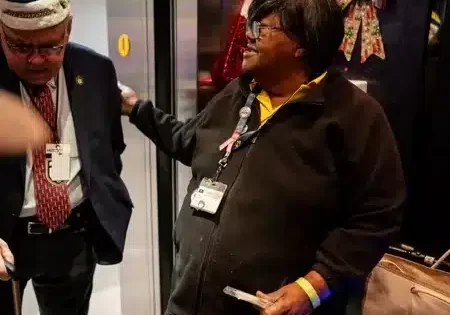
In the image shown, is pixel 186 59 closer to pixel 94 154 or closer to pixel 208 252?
pixel 94 154

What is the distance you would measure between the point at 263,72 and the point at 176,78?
2.26ft

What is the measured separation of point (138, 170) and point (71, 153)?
57 cm

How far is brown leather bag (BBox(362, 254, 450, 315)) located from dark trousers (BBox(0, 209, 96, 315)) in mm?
768

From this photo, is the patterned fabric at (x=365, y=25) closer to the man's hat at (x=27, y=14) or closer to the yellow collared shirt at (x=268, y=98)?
the yellow collared shirt at (x=268, y=98)

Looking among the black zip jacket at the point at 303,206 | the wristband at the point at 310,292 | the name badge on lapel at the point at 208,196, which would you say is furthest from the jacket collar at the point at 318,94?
the wristband at the point at 310,292

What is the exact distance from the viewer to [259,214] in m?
1.32

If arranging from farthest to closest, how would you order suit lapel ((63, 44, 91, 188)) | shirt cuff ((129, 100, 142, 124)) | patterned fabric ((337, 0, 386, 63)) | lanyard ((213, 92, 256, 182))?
patterned fabric ((337, 0, 386, 63)), shirt cuff ((129, 100, 142, 124)), suit lapel ((63, 44, 91, 188)), lanyard ((213, 92, 256, 182))

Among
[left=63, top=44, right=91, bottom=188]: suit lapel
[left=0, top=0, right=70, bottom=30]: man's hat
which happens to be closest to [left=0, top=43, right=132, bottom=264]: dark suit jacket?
[left=63, top=44, right=91, bottom=188]: suit lapel

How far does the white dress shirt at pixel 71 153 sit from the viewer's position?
145 centimetres

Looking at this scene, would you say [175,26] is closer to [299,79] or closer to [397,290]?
[299,79]

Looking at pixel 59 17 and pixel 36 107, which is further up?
pixel 59 17

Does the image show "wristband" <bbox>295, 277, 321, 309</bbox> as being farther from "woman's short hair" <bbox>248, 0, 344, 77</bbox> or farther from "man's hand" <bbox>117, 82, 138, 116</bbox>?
"man's hand" <bbox>117, 82, 138, 116</bbox>

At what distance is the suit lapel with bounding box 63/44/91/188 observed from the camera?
148cm

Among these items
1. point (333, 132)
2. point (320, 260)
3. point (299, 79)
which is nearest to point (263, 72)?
point (299, 79)
